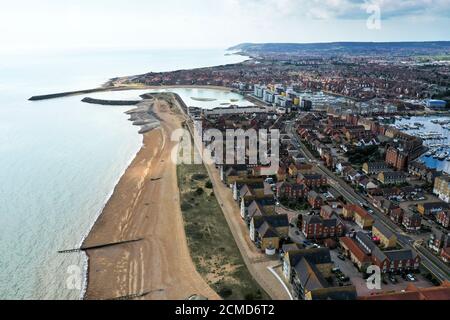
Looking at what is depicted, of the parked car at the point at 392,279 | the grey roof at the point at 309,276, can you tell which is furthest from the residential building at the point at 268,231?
the parked car at the point at 392,279

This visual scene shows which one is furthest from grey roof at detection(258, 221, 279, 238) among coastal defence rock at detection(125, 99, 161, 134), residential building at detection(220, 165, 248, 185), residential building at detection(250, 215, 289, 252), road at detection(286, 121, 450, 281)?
coastal defence rock at detection(125, 99, 161, 134)

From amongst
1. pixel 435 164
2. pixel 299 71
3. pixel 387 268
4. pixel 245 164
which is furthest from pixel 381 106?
pixel 299 71

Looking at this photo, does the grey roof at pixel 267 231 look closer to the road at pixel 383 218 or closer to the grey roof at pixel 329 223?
the grey roof at pixel 329 223

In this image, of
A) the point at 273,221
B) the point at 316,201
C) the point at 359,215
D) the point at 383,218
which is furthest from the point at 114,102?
the point at 383,218

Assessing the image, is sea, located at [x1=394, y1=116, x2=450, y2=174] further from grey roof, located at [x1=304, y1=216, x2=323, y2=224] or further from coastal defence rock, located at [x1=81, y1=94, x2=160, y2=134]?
coastal defence rock, located at [x1=81, y1=94, x2=160, y2=134]

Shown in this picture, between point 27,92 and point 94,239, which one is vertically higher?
point 27,92

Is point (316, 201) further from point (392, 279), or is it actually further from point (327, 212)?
point (392, 279)

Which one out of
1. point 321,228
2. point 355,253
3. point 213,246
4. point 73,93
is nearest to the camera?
point 355,253

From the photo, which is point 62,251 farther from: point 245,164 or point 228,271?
point 245,164
